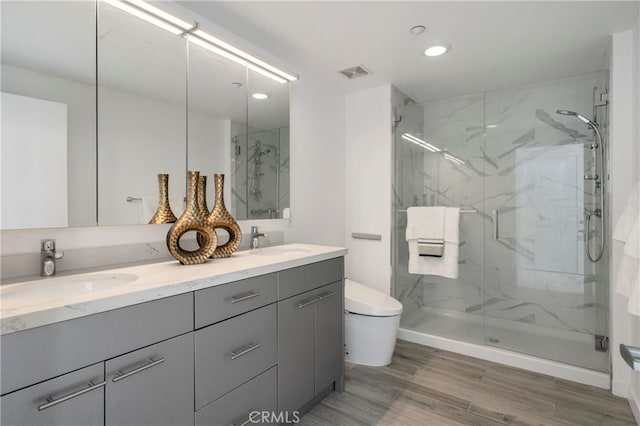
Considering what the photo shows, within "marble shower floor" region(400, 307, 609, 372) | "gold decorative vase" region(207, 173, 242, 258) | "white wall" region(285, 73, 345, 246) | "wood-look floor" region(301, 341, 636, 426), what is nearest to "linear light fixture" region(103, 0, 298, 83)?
"white wall" region(285, 73, 345, 246)

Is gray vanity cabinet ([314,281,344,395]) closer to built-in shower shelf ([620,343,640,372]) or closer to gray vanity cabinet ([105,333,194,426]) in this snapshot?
gray vanity cabinet ([105,333,194,426])

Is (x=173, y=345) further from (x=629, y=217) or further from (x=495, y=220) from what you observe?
(x=495, y=220)

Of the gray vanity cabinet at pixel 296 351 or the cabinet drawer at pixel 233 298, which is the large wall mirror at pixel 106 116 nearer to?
the cabinet drawer at pixel 233 298

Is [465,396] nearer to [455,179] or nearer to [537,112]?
[455,179]

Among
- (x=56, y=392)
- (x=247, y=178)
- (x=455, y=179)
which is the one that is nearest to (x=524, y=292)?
(x=455, y=179)

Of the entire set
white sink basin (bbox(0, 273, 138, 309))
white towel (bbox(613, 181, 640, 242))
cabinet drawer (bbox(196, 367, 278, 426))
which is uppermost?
white towel (bbox(613, 181, 640, 242))

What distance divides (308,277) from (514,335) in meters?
1.99

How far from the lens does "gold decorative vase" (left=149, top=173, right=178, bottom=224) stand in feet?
5.29

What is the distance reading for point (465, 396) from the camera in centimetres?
198

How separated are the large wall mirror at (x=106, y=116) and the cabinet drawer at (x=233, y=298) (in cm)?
62

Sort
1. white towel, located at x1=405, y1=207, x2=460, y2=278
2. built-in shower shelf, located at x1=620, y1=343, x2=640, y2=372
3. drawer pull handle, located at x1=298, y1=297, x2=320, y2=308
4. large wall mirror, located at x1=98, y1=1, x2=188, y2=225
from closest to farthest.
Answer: built-in shower shelf, located at x1=620, y1=343, x2=640, y2=372 < large wall mirror, located at x1=98, y1=1, x2=188, y2=225 < drawer pull handle, located at x1=298, y1=297, x2=320, y2=308 < white towel, located at x1=405, y1=207, x2=460, y2=278

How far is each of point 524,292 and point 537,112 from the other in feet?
4.92

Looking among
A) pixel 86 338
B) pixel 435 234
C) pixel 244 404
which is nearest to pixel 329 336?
pixel 244 404

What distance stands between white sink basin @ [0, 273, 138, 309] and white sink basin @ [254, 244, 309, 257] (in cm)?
81
